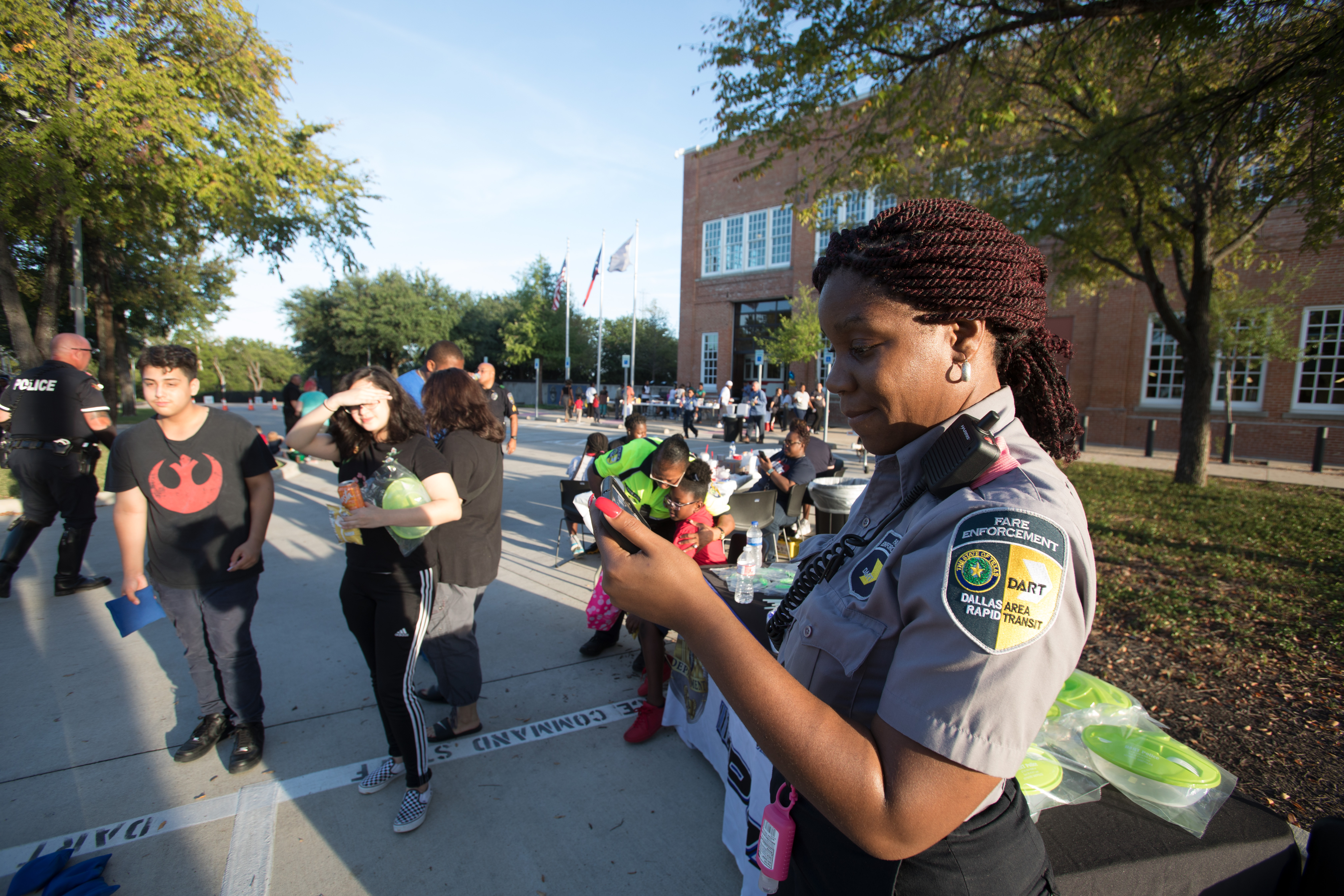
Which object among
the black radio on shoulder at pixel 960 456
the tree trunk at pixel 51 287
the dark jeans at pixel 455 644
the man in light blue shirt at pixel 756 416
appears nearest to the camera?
the black radio on shoulder at pixel 960 456

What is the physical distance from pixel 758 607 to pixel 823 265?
2.07 metres

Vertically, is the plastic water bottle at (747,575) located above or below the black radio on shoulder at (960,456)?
below

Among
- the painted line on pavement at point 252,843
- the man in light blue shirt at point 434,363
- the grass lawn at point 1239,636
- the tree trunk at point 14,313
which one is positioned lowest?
the painted line on pavement at point 252,843

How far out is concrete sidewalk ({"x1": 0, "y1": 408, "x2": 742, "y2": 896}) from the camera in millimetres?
2504

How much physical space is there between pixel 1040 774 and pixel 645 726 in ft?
6.23

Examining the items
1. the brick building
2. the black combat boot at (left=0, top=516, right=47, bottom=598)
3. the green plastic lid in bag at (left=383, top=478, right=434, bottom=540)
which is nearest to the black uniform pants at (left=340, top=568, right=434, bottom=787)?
the green plastic lid in bag at (left=383, top=478, right=434, bottom=540)

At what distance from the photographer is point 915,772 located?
802 millimetres

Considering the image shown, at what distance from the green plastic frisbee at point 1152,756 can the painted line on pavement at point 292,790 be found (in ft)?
7.77

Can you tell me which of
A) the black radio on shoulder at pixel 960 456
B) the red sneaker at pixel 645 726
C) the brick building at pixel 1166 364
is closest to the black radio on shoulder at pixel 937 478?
the black radio on shoulder at pixel 960 456

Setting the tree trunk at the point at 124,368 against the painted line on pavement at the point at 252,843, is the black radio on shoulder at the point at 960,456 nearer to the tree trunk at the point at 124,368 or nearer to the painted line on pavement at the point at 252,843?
the painted line on pavement at the point at 252,843

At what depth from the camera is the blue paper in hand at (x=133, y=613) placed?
308cm

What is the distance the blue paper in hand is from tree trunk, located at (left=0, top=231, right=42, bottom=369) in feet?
40.7

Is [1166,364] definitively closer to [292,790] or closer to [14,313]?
[292,790]

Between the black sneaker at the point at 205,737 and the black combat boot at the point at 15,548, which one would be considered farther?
the black combat boot at the point at 15,548
